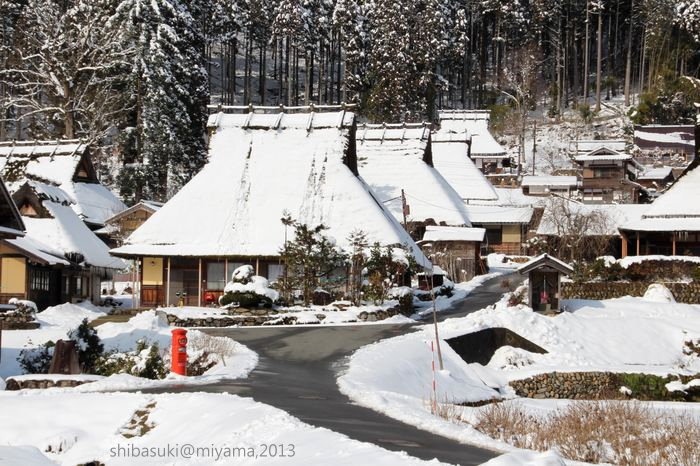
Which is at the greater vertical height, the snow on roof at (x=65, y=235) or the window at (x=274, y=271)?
the snow on roof at (x=65, y=235)

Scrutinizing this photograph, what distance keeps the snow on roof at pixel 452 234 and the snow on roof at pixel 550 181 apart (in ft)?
69.1

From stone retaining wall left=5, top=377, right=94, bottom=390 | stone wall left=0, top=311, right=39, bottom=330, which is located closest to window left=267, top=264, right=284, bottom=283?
stone wall left=0, top=311, right=39, bottom=330

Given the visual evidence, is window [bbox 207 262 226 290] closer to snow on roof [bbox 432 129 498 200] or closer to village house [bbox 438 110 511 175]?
snow on roof [bbox 432 129 498 200]

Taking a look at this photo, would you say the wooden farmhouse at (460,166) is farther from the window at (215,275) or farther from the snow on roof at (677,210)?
the window at (215,275)

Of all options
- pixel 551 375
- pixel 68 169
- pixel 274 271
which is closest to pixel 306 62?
pixel 68 169

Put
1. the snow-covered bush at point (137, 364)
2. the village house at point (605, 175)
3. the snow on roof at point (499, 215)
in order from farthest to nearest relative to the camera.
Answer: the village house at point (605, 175) < the snow on roof at point (499, 215) < the snow-covered bush at point (137, 364)

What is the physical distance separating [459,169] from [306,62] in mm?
24481

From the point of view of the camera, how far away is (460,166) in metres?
74.3

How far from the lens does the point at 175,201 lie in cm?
4016

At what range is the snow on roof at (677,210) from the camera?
144 ft

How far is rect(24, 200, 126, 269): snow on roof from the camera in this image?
40.2 m

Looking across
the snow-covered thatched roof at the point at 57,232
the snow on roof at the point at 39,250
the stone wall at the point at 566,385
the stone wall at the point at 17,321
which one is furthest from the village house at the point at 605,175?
the stone wall at the point at 17,321

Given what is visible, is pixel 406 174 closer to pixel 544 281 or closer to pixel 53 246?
pixel 544 281

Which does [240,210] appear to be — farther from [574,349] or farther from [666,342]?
→ [666,342]
